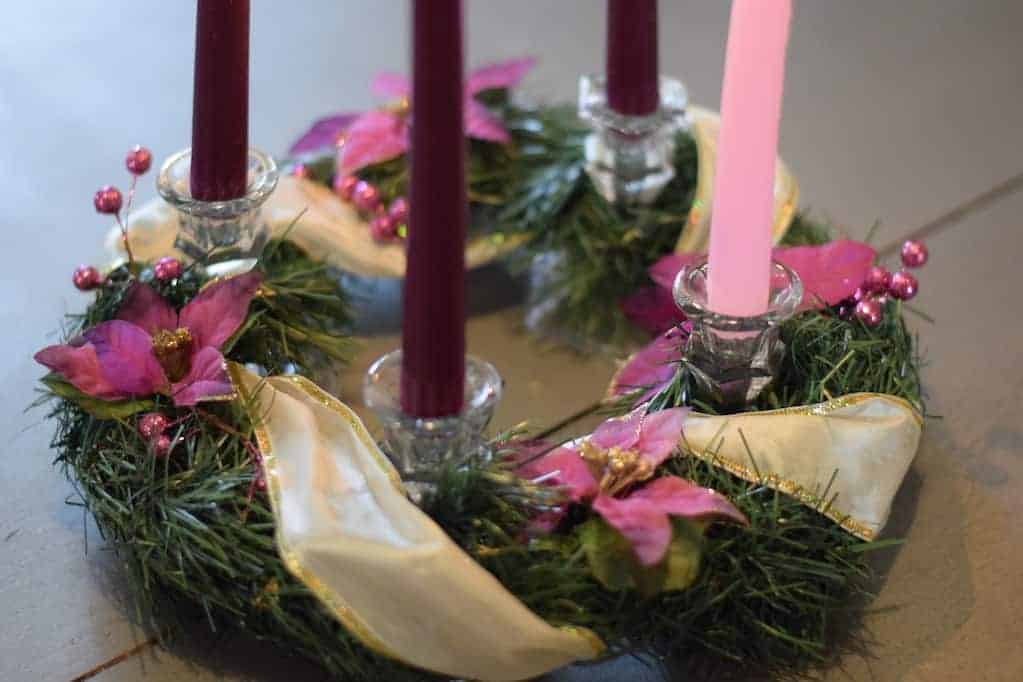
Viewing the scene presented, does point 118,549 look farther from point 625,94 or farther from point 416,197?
point 625,94

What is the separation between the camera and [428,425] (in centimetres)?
49

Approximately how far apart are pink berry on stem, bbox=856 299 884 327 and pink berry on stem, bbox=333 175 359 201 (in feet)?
0.93

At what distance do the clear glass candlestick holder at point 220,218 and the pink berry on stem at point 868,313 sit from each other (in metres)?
0.26

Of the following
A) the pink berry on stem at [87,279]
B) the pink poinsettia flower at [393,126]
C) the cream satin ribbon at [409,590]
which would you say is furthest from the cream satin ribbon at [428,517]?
the pink poinsettia flower at [393,126]

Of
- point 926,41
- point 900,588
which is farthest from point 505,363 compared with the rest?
point 926,41

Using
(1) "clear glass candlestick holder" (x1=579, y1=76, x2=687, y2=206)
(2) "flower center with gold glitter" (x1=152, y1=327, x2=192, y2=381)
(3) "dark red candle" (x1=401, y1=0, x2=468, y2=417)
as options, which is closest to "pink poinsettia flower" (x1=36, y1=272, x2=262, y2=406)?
(2) "flower center with gold glitter" (x1=152, y1=327, x2=192, y2=381)

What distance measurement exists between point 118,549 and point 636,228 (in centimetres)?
32

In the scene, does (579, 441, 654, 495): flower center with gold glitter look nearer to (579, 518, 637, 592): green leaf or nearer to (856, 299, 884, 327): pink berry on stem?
(579, 518, 637, 592): green leaf

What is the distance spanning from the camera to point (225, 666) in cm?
54

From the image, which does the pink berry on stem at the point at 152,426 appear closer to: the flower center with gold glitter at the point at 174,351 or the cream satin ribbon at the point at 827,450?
the flower center with gold glitter at the point at 174,351

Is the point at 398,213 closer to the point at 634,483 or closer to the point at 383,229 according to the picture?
the point at 383,229

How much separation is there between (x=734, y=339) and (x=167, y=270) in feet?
0.81

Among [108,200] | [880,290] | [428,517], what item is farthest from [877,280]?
[108,200]

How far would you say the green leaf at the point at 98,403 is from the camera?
1.81 feet
